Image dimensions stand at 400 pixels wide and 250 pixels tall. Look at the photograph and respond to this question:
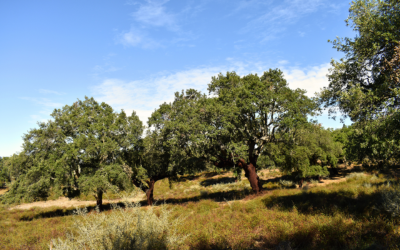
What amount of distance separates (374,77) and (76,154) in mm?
22882

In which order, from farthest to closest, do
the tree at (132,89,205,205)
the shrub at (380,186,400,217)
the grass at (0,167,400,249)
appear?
1. the tree at (132,89,205,205)
2. the shrub at (380,186,400,217)
3. the grass at (0,167,400,249)

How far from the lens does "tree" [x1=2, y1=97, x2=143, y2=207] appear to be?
19.5m

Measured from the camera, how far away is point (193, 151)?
19.4m

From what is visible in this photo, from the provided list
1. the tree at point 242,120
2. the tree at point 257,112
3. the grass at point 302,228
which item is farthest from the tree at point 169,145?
the grass at point 302,228

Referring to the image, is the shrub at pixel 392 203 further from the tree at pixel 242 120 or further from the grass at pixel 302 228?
the tree at pixel 242 120

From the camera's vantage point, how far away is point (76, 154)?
1919 cm

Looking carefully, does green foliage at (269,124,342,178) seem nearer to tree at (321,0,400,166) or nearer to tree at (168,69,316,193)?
tree at (168,69,316,193)

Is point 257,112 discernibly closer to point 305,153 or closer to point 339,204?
point 339,204

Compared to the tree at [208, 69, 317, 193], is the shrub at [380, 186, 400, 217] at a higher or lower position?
lower

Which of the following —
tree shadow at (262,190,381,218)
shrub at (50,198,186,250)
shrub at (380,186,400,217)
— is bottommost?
tree shadow at (262,190,381,218)

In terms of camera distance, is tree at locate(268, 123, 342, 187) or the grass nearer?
the grass

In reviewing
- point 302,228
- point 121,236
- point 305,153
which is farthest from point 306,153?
point 121,236

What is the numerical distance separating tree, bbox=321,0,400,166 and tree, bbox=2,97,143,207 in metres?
18.8

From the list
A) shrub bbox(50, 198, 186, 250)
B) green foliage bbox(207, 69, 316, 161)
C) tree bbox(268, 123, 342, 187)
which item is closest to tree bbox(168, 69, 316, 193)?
green foliage bbox(207, 69, 316, 161)
